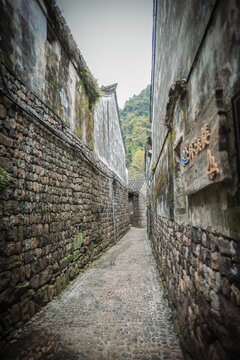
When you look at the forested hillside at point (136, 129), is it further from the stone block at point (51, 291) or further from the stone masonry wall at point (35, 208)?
the stone block at point (51, 291)

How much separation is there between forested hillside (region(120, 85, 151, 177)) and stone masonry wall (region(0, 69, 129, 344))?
94.8ft

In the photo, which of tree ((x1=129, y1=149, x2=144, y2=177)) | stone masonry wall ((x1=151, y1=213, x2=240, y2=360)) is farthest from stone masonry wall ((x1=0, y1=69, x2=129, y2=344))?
tree ((x1=129, y1=149, x2=144, y2=177))

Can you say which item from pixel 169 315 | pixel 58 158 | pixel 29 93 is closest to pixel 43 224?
pixel 58 158

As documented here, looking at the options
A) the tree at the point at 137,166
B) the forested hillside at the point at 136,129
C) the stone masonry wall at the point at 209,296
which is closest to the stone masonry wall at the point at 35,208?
the stone masonry wall at the point at 209,296

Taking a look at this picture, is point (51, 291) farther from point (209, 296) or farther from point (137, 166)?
point (137, 166)

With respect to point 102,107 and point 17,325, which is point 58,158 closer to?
point 17,325

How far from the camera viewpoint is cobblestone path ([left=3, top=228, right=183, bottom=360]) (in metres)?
2.22

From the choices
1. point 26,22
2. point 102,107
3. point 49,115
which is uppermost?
point 102,107

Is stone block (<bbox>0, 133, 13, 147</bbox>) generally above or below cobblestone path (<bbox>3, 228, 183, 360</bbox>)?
above

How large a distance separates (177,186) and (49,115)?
9.31 ft

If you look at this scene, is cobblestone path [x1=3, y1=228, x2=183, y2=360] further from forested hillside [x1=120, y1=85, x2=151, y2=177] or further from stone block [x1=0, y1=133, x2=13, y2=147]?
forested hillside [x1=120, y1=85, x2=151, y2=177]

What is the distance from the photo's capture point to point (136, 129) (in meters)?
41.5

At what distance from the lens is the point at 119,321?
2857 mm

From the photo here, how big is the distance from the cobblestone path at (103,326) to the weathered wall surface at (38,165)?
32 centimetres
